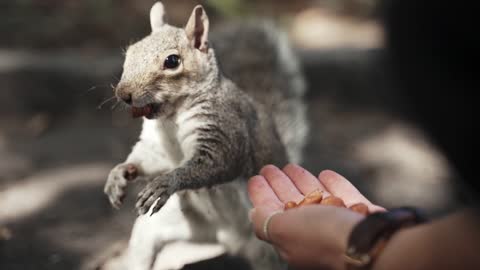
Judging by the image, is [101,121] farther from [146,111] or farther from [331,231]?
[331,231]

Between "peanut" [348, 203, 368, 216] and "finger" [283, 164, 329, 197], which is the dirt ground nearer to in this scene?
"finger" [283, 164, 329, 197]

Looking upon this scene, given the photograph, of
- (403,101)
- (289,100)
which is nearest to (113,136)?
(289,100)

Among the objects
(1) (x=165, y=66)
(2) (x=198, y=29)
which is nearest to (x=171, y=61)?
(1) (x=165, y=66)

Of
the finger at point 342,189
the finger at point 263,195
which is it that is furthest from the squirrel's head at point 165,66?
the finger at point 342,189

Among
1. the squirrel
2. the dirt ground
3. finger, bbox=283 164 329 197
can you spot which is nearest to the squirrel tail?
the squirrel

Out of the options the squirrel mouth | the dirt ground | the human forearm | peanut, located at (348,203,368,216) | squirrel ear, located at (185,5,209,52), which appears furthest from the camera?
the dirt ground

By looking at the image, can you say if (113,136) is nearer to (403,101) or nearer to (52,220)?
(52,220)
